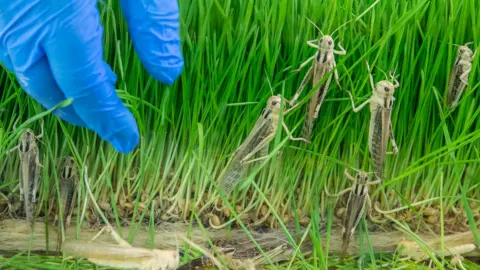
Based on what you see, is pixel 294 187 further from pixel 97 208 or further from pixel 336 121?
pixel 97 208

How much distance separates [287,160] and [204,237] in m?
0.27

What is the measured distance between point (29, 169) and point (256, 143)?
501mm

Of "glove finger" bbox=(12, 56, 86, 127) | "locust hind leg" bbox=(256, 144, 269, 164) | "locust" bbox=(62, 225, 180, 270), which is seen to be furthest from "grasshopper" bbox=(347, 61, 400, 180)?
"glove finger" bbox=(12, 56, 86, 127)

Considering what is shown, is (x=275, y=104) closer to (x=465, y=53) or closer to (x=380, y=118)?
(x=380, y=118)

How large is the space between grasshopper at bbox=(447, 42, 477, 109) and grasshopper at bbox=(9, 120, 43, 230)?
916mm

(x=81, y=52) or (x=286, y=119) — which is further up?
(x=81, y=52)

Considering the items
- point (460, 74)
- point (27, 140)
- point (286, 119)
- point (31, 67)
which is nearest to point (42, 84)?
point (31, 67)

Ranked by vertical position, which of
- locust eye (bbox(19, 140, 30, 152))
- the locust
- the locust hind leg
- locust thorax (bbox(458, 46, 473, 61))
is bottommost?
the locust

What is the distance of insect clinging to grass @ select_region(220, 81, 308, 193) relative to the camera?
1180 millimetres

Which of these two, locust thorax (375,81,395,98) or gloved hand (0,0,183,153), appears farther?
locust thorax (375,81,395,98)

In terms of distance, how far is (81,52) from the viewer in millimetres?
977

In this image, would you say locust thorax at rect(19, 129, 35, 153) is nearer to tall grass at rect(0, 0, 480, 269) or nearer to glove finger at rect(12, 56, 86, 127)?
tall grass at rect(0, 0, 480, 269)

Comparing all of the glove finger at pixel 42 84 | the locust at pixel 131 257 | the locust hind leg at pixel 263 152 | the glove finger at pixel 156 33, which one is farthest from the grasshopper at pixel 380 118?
the glove finger at pixel 42 84

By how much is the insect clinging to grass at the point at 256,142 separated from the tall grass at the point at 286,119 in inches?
1.5
